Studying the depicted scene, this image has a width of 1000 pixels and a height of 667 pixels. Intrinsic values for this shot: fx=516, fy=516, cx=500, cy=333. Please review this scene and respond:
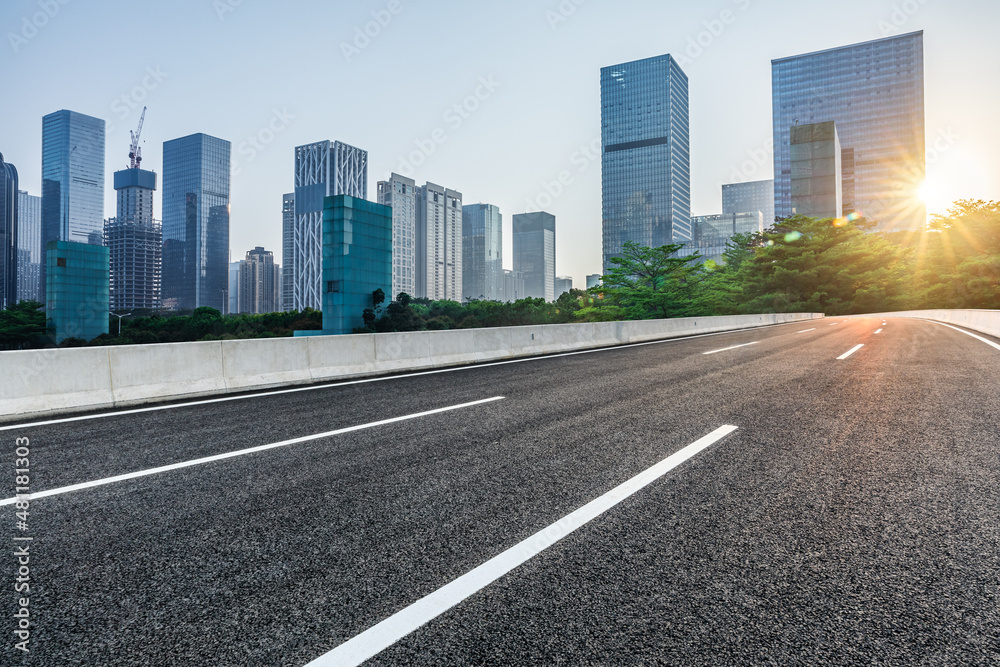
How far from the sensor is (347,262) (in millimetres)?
65188

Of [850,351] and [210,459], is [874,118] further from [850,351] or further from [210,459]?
[210,459]

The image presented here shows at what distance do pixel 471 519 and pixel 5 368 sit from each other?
22.9 ft

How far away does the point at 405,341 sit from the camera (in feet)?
37.8

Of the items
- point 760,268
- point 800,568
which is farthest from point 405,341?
point 760,268

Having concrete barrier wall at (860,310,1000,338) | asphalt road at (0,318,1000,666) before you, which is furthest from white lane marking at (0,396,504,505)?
concrete barrier wall at (860,310,1000,338)

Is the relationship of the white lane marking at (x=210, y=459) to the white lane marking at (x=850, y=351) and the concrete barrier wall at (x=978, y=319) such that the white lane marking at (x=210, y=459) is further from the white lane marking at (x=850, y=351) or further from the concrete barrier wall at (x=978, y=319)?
the concrete barrier wall at (x=978, y=319)

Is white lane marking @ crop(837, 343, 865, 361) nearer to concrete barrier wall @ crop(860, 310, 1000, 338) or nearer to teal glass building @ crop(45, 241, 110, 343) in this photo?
concrete barrier wall @ crop(860, 310, 1000, 338)

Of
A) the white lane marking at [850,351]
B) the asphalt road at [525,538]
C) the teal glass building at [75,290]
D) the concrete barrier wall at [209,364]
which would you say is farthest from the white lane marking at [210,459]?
the teal glass building at [75,290]

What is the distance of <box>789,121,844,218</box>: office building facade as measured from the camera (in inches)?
5556

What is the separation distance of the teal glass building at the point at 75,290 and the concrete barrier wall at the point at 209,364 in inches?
3752

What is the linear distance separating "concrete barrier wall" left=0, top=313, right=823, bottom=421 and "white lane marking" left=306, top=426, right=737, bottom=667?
704 centimetres

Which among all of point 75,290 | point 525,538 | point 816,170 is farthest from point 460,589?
point 816,170

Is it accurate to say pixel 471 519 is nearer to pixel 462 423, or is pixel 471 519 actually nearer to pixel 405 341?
pixel 462 423

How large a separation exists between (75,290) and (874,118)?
797 feet
